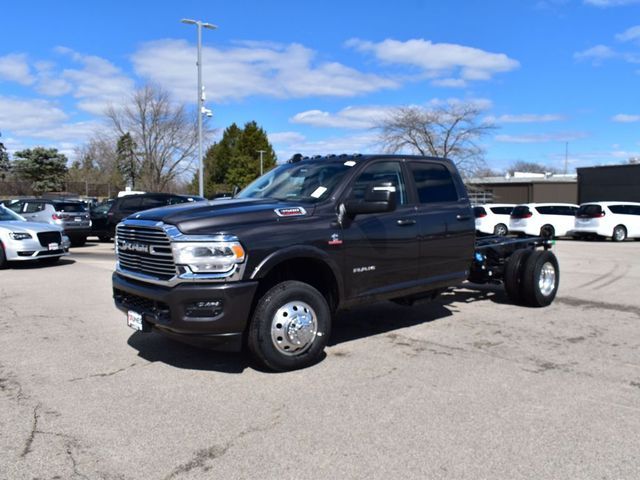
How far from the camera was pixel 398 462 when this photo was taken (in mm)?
3447

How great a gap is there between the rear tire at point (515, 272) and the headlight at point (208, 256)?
483 cm

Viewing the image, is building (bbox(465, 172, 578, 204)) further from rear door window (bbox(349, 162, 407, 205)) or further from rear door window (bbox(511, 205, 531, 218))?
rear door window (bbox(349, 162, 407, 205))

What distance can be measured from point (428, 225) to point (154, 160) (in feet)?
141

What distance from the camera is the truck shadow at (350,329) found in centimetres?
552

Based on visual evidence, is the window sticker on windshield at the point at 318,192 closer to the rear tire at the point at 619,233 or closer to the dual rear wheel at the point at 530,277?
the dual rear wheel at the point at 530,277

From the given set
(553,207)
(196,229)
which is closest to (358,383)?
(196,229)

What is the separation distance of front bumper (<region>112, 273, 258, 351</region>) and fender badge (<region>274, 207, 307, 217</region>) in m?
0.73

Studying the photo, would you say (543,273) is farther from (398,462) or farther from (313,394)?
(398,462)

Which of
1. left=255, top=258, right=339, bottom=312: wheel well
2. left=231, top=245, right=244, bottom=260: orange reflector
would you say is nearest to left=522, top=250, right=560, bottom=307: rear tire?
left=255, top=258, right=339, bottom=312: wheel well

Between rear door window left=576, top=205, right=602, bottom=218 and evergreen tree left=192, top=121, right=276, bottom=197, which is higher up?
evergreen tree left=192, top=121, right=276, bottom=197

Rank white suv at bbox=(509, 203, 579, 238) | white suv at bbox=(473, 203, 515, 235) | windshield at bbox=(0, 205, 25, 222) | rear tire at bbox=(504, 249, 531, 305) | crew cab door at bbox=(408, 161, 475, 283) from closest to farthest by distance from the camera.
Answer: crew cab door at bbox=(408, 161, 475, 283) → rear tire at bbox=(504, 249, 531, 305) → windshield at bbox=(0, 205, 25, 222) → white suv at bbox=(509, 203, 579, 238) → white suv at bbox=(473, 203, 515, 235)

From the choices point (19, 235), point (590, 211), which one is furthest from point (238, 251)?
point (590, 211)

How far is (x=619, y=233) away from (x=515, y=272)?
18.0 meters

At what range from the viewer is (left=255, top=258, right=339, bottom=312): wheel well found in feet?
17.1
